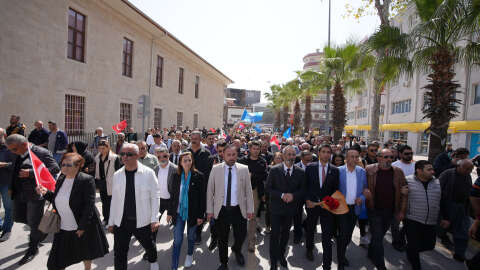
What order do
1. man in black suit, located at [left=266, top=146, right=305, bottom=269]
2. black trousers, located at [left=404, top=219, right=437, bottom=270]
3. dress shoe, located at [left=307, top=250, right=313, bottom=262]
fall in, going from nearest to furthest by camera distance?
black trousers, located at [left=404, top=219, right=437, bottom=270]
man in black suit, located at [left=266, top=146, right=305, bottom=269]
dress shoe, located at [left=307, top=250, right=313, bottom=262]

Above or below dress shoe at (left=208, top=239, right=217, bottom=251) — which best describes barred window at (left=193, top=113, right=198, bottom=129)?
above

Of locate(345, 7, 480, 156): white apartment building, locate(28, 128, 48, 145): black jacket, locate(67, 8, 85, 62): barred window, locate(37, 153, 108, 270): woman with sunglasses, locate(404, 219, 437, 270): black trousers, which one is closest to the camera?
locate(37, 153, 108, 270): woman with sunglasses

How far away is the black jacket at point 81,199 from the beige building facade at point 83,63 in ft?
22.9

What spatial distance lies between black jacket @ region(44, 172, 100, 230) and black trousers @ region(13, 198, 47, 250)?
1.35m

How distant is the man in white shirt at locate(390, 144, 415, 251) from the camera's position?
4789mm

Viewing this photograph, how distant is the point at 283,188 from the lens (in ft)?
13.4

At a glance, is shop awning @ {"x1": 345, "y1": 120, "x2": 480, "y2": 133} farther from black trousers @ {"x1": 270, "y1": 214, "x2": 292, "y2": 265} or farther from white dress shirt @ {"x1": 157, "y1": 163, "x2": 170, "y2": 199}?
white dress shirt @ {"x1": 157, "y1": 163, "x2": 170, "y2": 199}

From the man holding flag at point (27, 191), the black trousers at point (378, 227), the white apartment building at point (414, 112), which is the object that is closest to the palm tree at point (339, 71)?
the white apartment building at point (414, 112)

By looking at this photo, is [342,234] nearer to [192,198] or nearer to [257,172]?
[257,172]

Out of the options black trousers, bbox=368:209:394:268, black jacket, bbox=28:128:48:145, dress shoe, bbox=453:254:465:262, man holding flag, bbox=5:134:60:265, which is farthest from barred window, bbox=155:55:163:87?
dress shoe, bbox=453:254:465:262

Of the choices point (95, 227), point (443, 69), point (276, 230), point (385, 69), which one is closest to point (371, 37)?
point (385, 69)

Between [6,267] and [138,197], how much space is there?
7.94 feet

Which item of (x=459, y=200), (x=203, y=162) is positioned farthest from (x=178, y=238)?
(x=459, y=200)

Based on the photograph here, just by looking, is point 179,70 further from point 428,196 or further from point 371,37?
point 428,196
